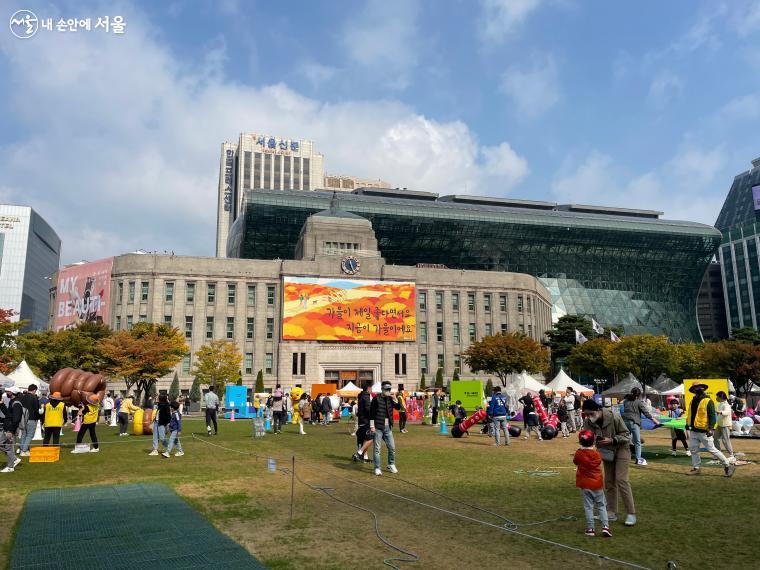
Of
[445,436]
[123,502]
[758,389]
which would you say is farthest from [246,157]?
[123,502]

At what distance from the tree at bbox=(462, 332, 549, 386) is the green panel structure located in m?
55.9

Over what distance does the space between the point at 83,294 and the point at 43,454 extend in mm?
64903

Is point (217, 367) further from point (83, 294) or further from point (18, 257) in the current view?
point (18, 257)

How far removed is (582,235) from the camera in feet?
360

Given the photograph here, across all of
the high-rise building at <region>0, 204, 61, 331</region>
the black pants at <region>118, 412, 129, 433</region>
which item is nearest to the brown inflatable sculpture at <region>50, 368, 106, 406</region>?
the black pants at <region>118, 412, 129, 433</region>

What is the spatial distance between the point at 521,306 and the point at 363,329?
83.0ft

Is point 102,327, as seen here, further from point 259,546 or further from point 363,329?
point 259,546

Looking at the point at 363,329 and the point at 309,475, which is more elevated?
the point at 363,329

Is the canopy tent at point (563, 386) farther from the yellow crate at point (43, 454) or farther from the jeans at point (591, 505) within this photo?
the jeans at point (591, 505)

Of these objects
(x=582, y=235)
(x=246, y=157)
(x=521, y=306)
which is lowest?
(x=521, y=306)

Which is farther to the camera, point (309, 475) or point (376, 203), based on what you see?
point (376, 203)

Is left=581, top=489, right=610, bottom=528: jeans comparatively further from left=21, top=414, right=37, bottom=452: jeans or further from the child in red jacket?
left=21, top=414, right=37, bottom=452: jeans

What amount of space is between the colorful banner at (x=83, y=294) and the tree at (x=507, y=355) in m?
45.5

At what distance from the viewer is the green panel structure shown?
7.04 m
